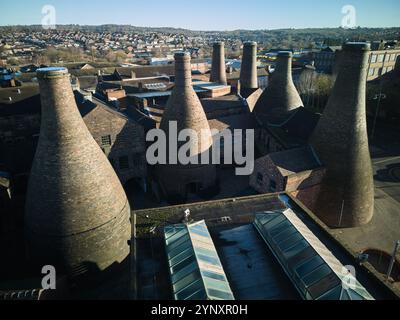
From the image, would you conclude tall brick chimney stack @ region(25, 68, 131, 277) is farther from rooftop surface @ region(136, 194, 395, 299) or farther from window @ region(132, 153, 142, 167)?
window @ region(132, 153, 142, 167)

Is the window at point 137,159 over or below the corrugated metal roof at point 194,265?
below

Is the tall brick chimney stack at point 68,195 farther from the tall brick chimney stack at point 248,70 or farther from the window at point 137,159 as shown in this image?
the tall brick chimney stack at point 248,70

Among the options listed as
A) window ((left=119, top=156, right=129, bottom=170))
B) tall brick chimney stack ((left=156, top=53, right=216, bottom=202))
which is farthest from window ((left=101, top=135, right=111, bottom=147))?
tall brick chimney stack ((left=156, top=53, right=216, bottom=202))

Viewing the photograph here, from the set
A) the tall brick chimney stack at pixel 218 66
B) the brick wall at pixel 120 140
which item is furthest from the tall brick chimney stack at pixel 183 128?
the tall brick chimney stack at pixel 218 66

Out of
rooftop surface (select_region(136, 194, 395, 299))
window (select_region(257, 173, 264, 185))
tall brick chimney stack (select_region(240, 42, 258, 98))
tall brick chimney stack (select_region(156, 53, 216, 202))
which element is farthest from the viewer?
tall brick chimney stack (select_region(240, 42, 258, 98))

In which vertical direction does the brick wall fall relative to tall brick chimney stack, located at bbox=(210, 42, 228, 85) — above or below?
below

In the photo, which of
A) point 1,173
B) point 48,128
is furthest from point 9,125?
point 48,128
